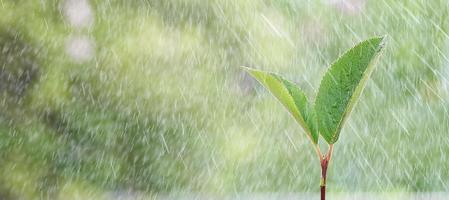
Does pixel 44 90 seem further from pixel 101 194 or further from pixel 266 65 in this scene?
pixel 266 65

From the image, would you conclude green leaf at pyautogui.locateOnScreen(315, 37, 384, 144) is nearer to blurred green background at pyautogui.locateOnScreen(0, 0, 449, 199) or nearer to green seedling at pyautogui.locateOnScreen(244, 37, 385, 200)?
green seedling at pyautogui.locateOnScreen(244, 37, 385, 200)

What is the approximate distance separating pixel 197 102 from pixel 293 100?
71 cm

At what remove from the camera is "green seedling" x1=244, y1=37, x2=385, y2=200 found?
1.70ft

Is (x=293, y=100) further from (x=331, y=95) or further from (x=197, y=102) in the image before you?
(x=197, y=102)

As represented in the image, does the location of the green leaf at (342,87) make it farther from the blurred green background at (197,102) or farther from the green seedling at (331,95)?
the blurred green background at (197,102)

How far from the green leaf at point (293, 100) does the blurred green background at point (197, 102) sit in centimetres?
68

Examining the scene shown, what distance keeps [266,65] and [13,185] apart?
528mm

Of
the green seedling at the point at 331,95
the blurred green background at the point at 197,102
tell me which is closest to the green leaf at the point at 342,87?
the green seedling at the point at 331,95

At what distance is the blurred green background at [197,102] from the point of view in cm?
121

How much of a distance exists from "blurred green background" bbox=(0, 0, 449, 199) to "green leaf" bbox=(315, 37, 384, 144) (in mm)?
683

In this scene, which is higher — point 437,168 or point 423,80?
point 423,80

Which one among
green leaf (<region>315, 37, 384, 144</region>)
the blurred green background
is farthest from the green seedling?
the blurred green background

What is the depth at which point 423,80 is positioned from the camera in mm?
1235

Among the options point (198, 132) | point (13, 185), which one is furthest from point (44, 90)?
point (198, 132)
